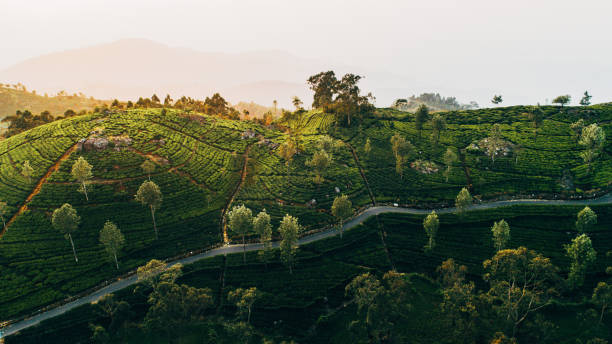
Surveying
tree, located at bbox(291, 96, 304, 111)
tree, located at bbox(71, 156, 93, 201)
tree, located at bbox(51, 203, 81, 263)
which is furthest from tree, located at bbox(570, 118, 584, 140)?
tree, located at bbox(71, 156, 93, 201)

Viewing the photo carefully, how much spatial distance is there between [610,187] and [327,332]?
10809 centimetres

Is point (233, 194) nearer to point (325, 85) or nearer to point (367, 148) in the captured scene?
point (367, 148)

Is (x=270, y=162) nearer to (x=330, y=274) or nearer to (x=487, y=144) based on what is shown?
(x=330, y=274)

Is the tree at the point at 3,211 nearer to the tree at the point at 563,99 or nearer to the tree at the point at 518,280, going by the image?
the tree at the point at 518,280

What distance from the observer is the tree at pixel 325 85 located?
561 ft

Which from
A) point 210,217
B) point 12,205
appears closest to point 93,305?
point 210,217

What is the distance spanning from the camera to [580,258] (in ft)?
242

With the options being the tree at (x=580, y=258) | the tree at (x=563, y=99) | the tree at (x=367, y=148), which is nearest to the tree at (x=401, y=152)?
the tree at (x=367, y=148)

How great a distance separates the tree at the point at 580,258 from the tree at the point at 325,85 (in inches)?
4883

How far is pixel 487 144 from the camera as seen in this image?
132 m

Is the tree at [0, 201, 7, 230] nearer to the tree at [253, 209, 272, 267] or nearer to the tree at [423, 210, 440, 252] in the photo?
the tree at [253, 209, 272, 267]

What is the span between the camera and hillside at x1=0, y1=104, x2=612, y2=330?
83000 millimetres

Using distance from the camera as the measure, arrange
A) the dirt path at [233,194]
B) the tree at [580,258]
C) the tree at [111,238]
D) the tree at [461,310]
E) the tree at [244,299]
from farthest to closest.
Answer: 1. the dirt path at [233,194]
2. the tree at [111,238]
3. the tree at [580,258]
4. the tree at [244,299]
5. the tree at [461,310]

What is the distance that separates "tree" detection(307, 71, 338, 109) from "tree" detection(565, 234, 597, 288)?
4883 inches
